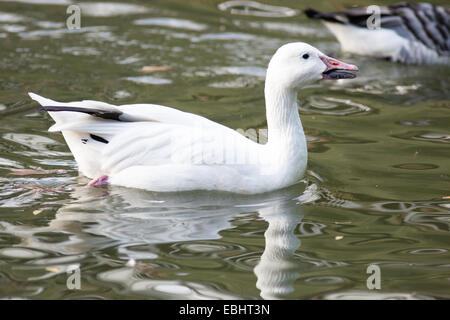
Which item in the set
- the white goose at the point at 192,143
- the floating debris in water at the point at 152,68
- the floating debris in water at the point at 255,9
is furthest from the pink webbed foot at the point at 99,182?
the floating debris in water at the point at 255,9

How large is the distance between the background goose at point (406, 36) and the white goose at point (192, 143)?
17.0 feet

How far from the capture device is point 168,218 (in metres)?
6.70

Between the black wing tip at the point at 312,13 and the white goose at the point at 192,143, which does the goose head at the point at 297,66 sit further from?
the black wing tip at the point at 312,13

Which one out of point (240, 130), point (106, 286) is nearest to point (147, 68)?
point (240, 130)

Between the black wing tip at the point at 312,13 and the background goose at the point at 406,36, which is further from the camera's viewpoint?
the background goose at the point at 406,36

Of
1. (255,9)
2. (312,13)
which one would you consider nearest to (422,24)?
(312,13)

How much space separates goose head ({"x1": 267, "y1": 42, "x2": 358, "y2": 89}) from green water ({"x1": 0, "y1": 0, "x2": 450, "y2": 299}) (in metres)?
1.06

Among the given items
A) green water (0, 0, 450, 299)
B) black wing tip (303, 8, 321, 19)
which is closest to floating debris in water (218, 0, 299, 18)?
green water (0, 0, 450, 299)

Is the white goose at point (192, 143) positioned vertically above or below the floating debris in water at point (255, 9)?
below

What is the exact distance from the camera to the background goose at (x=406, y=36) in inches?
483

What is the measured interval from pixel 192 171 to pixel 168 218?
1.82 ft

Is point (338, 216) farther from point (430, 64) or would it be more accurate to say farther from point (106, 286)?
point (430, 64)

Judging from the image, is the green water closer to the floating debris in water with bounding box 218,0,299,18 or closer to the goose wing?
the goose wing
